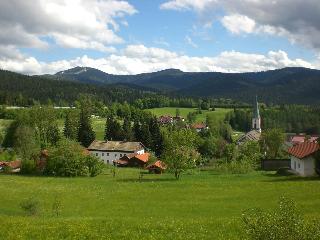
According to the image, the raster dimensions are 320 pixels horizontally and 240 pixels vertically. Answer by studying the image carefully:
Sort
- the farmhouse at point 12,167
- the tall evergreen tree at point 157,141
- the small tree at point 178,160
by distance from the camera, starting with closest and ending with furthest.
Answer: the small tree at point 178,160, the farmhouse at point 12,167, the tall evergreen tree at point 157,141

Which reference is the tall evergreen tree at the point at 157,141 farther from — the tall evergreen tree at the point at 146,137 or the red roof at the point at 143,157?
the red roof at the point at 143,157

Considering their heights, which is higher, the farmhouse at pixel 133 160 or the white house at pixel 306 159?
the white house at pixel 306 159

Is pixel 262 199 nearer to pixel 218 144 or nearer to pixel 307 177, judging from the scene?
pixel 307 177

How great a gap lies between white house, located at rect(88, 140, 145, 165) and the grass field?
171 ft

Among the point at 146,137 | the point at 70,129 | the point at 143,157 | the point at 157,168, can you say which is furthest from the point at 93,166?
the point at 70,129

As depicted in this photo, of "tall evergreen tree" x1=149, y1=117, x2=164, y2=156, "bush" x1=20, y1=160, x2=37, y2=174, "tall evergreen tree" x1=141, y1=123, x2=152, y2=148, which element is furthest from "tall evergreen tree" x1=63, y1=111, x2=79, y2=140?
"bush" x1=20, y1=160, x2=37, y2=174

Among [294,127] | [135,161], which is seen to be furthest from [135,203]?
[294,127]

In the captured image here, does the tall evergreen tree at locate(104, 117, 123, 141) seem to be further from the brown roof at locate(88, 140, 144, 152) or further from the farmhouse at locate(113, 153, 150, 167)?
the farmhouse at locate(113, 153, 150, 167)

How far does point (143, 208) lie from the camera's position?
38.2 m

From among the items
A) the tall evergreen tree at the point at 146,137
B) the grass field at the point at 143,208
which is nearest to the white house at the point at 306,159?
the grass field at the point at 143,208

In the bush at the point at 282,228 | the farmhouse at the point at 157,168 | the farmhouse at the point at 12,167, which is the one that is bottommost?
the farmhouse at the point at 12,167

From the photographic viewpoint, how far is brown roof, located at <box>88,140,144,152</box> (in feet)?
371

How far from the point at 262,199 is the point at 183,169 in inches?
1139

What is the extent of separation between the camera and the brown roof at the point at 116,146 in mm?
113188
